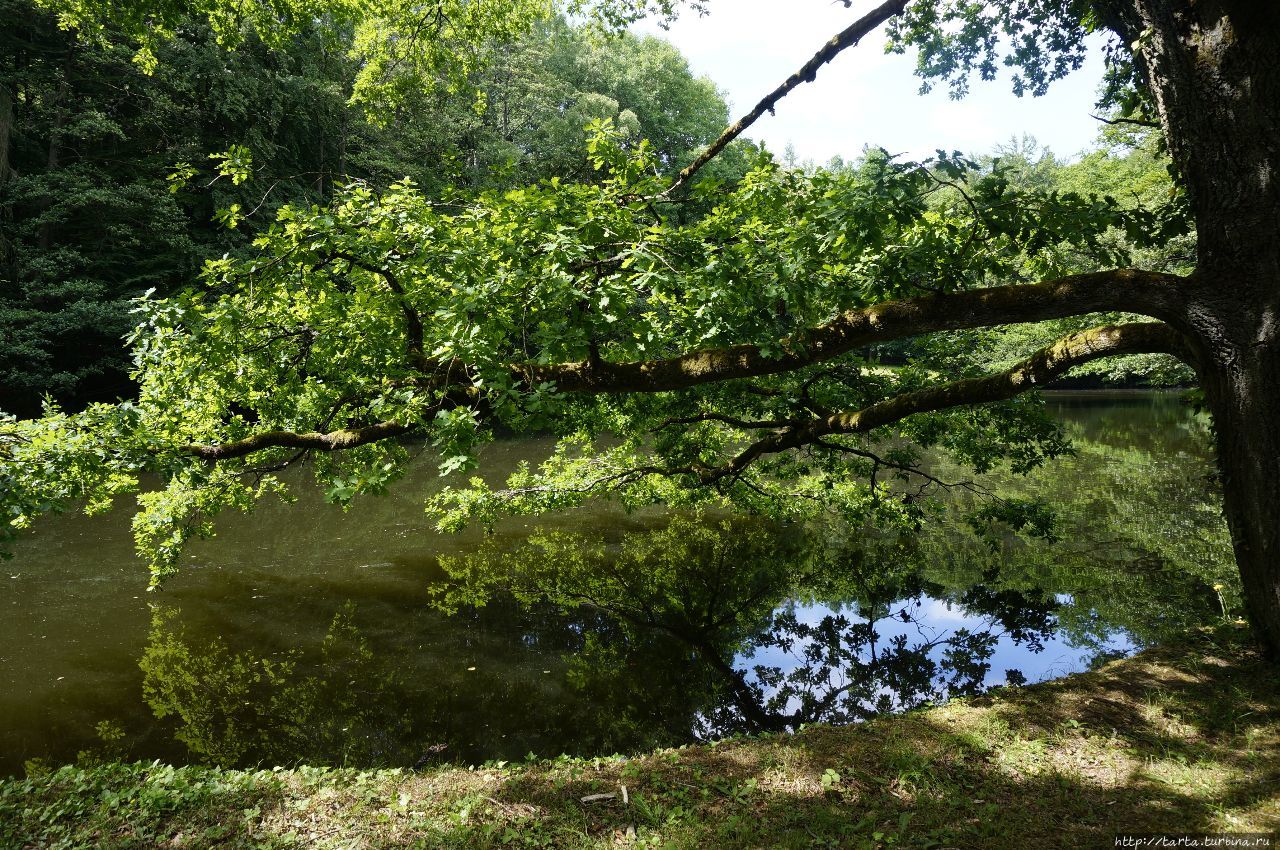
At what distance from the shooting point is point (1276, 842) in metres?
2.66

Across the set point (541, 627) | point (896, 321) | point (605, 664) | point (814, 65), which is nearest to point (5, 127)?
point (541, 627)

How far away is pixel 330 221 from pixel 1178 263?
82.1 feet

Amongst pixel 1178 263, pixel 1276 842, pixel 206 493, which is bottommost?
pixel 1276 842

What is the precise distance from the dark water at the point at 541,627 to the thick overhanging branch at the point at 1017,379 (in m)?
2.51

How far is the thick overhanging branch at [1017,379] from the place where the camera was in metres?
4.03

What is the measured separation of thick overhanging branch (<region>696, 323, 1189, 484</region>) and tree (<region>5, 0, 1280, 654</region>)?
0.02 metres

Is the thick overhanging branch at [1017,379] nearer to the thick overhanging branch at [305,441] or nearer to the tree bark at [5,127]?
the thick overhanging branch at [305,441]

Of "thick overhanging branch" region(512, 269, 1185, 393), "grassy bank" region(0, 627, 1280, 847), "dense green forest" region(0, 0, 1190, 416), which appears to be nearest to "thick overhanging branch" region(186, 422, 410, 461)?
"thick overhanging branch" region(512, 269, 1185, 393)

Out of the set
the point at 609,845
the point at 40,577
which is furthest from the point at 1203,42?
the point at 40,577

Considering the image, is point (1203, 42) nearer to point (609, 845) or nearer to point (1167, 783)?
point (1167, 783)

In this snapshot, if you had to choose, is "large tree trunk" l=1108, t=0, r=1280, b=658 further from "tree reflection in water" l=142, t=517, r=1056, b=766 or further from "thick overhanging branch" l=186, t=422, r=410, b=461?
"thick overhanging branch" l=186, t=422, r=410, b=461

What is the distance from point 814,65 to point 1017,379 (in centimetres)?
300

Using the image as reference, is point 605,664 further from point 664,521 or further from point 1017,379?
point 664,521

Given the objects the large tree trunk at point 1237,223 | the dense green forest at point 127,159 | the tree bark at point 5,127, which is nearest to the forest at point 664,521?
the large tree trunk at point 1237,223
